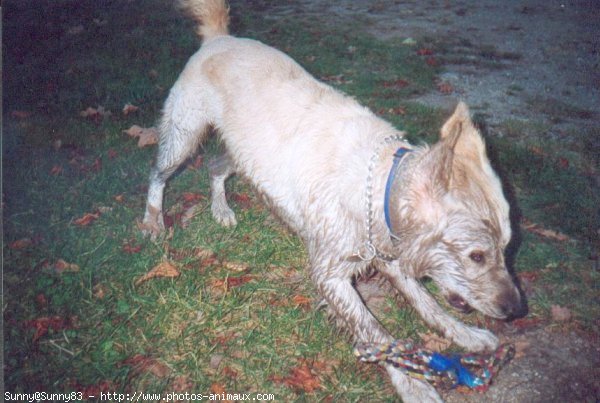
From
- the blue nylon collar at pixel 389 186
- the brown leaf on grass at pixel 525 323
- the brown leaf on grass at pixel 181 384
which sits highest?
the blue nylon collar at pixel 389 186

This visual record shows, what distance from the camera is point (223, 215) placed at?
16.0ft

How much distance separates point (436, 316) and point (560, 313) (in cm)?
97

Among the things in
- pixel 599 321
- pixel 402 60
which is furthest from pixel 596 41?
pixel 599 321

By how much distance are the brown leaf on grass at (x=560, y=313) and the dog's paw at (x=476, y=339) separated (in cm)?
55

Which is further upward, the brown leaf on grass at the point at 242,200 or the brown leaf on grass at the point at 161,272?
the brown leaf on grass at the point at 161,272

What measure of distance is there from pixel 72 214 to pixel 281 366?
2.85 metres

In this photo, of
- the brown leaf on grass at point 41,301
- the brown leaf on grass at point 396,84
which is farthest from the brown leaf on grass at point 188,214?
the brown leaf on grass at point 396,84

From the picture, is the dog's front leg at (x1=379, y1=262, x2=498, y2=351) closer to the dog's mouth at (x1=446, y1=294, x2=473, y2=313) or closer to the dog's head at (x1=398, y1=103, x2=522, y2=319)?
the dog's mouth at (x1=446, y1=294, x2=473, y2=313)

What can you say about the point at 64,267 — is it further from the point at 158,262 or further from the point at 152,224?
the point at 152,224

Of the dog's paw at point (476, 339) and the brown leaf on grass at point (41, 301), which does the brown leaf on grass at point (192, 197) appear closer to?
the brown leaf on grass at point (41, 301)

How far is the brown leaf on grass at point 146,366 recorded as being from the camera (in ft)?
10.4

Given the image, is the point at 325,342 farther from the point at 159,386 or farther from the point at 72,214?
the point at 72,214

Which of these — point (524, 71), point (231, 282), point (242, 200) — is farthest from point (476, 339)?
point (524, 71)

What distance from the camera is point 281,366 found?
3.26 meters
